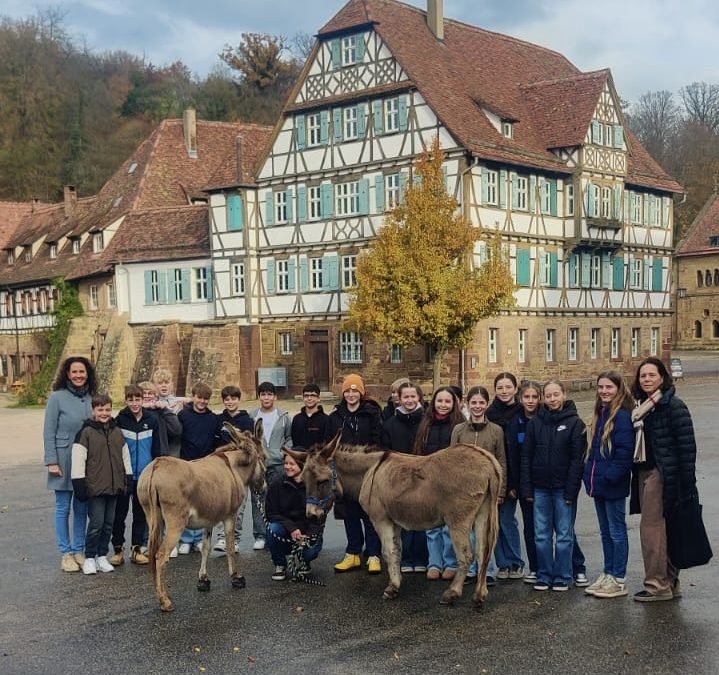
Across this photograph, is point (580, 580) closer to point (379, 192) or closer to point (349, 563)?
point (349, 563)

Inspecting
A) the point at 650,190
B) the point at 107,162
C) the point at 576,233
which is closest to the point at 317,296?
the point at 576,233

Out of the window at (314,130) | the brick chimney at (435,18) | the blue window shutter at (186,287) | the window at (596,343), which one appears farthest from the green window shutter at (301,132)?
the window at (596,343)

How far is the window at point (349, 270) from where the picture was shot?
105ft

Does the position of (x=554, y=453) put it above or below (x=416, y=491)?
above

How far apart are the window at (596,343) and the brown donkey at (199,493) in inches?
1079

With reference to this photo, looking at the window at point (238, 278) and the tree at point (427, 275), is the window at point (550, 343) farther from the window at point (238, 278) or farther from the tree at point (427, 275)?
the window at point (238, 278)

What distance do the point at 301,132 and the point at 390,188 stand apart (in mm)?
4307

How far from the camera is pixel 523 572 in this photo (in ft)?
28.8

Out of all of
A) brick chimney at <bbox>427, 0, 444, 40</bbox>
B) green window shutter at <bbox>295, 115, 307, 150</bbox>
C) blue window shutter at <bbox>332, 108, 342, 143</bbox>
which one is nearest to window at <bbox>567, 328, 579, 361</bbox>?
blue window shutter at <bbox>332, 108, 342, 143</bbox>

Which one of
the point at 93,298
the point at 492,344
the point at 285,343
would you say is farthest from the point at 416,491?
the point at 93,298

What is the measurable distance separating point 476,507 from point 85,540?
13.2 ft

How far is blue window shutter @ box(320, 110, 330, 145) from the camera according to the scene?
106ft

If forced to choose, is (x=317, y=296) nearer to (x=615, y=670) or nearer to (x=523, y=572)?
(x=523, y=572)

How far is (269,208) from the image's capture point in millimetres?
34094
